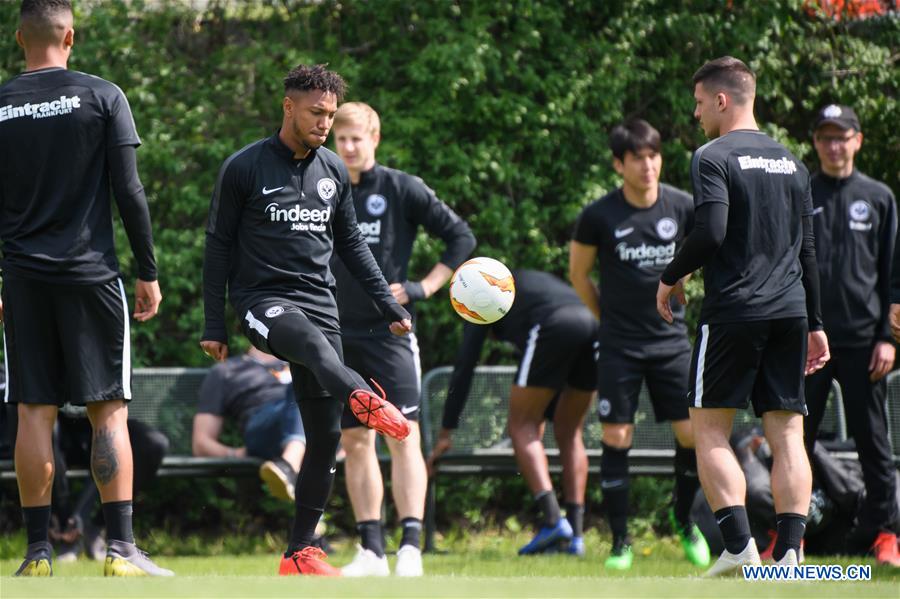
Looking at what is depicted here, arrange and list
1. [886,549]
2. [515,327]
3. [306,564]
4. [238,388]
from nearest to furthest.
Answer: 1. [306,564]
2. [886,549]
3. [515,327]
4. [238,388]

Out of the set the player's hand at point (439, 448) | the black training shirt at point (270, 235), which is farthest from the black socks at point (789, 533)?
the player's hand at point (439, 448)

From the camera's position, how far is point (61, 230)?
5.63m

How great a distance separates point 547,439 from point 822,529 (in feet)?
7.10

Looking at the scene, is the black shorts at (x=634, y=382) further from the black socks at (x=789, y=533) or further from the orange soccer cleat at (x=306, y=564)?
the orange soccer cleat at (x=306, y=564)

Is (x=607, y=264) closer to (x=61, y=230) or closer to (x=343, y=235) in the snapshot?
(x=343, y=235)

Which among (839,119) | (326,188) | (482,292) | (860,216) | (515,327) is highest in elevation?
(839,119)

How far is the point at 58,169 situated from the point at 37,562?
5.48 ft

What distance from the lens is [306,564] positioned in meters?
5.77

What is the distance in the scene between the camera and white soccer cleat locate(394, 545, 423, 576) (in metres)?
6.57

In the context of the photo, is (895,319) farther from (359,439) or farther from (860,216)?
(359,439)

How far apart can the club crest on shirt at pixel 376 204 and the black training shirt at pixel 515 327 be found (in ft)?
4.27

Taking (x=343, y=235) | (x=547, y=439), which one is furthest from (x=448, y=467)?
(x=343, y=235)

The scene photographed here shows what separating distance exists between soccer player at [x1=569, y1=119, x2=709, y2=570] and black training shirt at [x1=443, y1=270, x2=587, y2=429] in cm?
55

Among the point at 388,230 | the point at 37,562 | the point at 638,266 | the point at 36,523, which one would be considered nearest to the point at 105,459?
the point at 36,523
